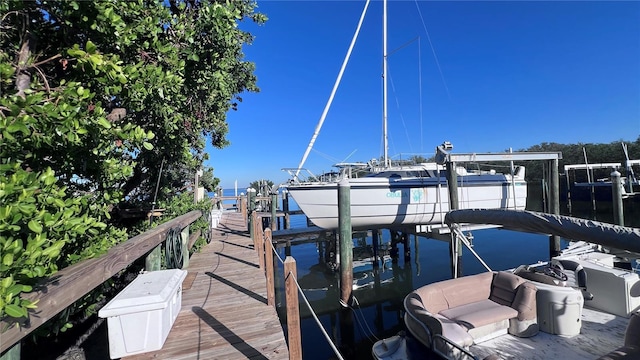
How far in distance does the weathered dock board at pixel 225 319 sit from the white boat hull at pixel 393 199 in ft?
12.4

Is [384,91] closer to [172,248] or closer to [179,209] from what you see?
[179,209]

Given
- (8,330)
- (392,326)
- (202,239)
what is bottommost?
(392,326)

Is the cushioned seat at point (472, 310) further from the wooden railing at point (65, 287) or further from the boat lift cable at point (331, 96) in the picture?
the boat lift cable at point (331, 96)

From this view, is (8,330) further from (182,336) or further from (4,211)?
(182,336)

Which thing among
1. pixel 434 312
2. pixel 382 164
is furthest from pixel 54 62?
pixel 382 164

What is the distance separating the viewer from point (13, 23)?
2.30 meters

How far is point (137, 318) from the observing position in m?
2.95

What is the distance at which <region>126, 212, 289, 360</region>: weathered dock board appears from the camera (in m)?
3.16

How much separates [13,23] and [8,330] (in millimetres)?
2390

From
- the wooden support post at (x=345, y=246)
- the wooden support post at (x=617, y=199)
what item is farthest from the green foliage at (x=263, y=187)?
the wooden support post at (x=617, y=199)

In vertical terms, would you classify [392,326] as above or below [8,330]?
below

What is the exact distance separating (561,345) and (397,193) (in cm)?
649

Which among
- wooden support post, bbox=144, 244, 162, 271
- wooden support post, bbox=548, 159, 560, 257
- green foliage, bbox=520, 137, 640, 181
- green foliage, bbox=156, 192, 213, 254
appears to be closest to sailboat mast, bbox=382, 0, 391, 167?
wooden support post, bbox=548, 159, 560, 257

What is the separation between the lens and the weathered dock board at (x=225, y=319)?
316 cm
